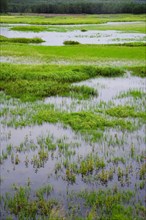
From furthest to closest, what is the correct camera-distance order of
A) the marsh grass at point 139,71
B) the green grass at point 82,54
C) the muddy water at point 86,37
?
1. the muddy water at point 86,37
2. the green grass at point 82,54
3. the marsh grass at point 139,71

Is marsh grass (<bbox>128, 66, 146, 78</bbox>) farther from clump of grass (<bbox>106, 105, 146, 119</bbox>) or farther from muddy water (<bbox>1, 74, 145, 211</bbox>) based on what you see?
muddy water (<bbox>1, 74, 145, 211</bbox>)

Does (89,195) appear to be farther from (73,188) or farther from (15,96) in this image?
(15,96)

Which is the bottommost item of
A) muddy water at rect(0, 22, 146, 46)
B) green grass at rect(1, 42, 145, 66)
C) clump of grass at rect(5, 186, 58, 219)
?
muddy water at rect(0, 22, 146, 46)

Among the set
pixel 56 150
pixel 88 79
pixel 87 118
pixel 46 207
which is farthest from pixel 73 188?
pixel 88 79

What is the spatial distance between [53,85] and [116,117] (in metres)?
6.63

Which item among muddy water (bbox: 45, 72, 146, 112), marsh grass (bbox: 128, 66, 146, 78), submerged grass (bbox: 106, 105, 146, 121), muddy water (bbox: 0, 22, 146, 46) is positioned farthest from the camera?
muddy water (bbox: 0, 22, 146, 46)

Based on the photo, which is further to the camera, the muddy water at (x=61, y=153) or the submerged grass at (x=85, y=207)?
the muddy water at (x=61, y=153)

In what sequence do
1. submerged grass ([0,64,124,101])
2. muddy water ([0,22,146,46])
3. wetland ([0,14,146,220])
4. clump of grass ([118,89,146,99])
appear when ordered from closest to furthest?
1. wetland ([0,14,146,220])
2. clump of grass ([118,89,146,99])
3. submerged grass ([0,64,124,101])
4. muddy water ([0,22,146,46])

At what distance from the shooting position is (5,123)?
52.0ft

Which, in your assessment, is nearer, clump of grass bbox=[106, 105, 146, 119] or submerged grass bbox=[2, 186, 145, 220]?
submerged grass bbox=[2, 186, 145, 220]

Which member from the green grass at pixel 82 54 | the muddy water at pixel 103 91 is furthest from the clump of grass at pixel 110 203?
the green grass at pixel 82 54

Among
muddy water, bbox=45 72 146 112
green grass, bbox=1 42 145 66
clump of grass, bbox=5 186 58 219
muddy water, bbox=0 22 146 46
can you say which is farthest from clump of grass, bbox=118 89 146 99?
muddy water, bbox=0 22 146 46

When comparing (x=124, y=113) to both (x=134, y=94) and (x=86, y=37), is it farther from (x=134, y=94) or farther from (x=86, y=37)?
(x=86, y=37)

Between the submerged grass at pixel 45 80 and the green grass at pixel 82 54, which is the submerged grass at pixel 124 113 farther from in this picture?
the green grass at pixel 82 54
